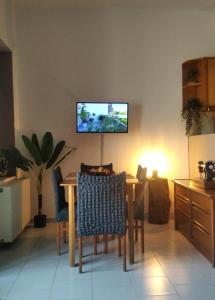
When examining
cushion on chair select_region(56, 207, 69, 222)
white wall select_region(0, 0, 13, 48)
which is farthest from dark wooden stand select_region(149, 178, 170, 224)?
white wall select_region(0, 0, 13, 48)

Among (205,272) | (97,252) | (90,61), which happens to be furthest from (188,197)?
(90,61)

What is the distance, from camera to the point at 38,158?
176 inches

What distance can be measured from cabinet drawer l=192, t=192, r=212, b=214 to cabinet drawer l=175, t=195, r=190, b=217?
0.89 ft

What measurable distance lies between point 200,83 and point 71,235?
316 cm

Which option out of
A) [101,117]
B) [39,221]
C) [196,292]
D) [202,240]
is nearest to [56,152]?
[101,117]

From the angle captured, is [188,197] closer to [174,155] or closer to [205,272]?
[205,272]

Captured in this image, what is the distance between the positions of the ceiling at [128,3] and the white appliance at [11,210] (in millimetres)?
2753

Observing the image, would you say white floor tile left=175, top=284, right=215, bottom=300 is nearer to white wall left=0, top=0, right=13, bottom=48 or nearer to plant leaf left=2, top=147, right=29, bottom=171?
plant leaf left=2, top=147, right=29, bottom=171

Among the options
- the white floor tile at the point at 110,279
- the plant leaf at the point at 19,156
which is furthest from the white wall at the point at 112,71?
the white floor tile at the point at 110,279

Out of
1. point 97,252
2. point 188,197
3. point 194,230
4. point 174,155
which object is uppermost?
point 174,155

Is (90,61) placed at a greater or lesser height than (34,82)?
greater

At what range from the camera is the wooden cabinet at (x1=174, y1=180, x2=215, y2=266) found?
3.01m

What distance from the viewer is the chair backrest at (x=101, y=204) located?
286cm

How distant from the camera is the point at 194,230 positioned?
354 centimetres
